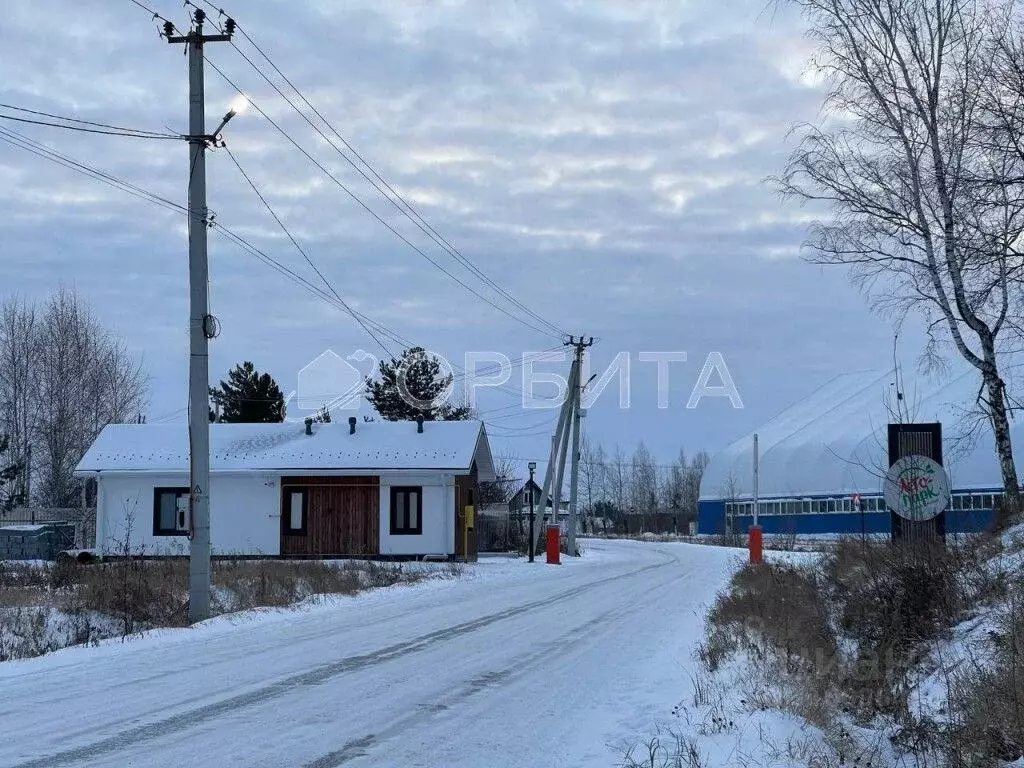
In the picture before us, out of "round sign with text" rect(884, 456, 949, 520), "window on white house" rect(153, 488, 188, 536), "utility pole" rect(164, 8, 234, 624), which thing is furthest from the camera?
"window on white house" rect(153, 488, 188, 536)

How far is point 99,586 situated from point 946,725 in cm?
1411

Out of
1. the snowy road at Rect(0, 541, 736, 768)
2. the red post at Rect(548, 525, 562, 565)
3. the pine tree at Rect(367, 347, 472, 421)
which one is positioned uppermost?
the pine tree at Rect(367, 347, 472, 421)

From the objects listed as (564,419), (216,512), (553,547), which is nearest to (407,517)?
(553,547)

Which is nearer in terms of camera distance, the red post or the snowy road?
the snowy road

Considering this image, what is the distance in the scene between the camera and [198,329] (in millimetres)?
17547

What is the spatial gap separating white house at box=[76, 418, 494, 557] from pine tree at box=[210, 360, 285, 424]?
64.0 feet

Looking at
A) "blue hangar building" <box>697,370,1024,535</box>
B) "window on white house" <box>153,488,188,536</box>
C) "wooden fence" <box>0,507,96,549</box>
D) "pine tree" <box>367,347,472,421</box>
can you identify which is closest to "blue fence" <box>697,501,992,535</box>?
"blue hangar building" <box>697,370,1024,535</box>

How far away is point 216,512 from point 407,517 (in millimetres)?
6457

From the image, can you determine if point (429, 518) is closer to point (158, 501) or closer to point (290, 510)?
point (290, 510)

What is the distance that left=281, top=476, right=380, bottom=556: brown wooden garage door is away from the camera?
37375mm

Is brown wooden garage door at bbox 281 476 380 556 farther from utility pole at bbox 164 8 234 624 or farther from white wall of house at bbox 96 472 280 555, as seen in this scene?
utility pole at bbox 164 8 234 624

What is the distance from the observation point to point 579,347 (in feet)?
158

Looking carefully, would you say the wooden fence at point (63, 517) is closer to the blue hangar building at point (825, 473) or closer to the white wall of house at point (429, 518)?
the white wall of house at point (429, 518)

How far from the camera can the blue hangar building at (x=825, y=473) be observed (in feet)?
194
